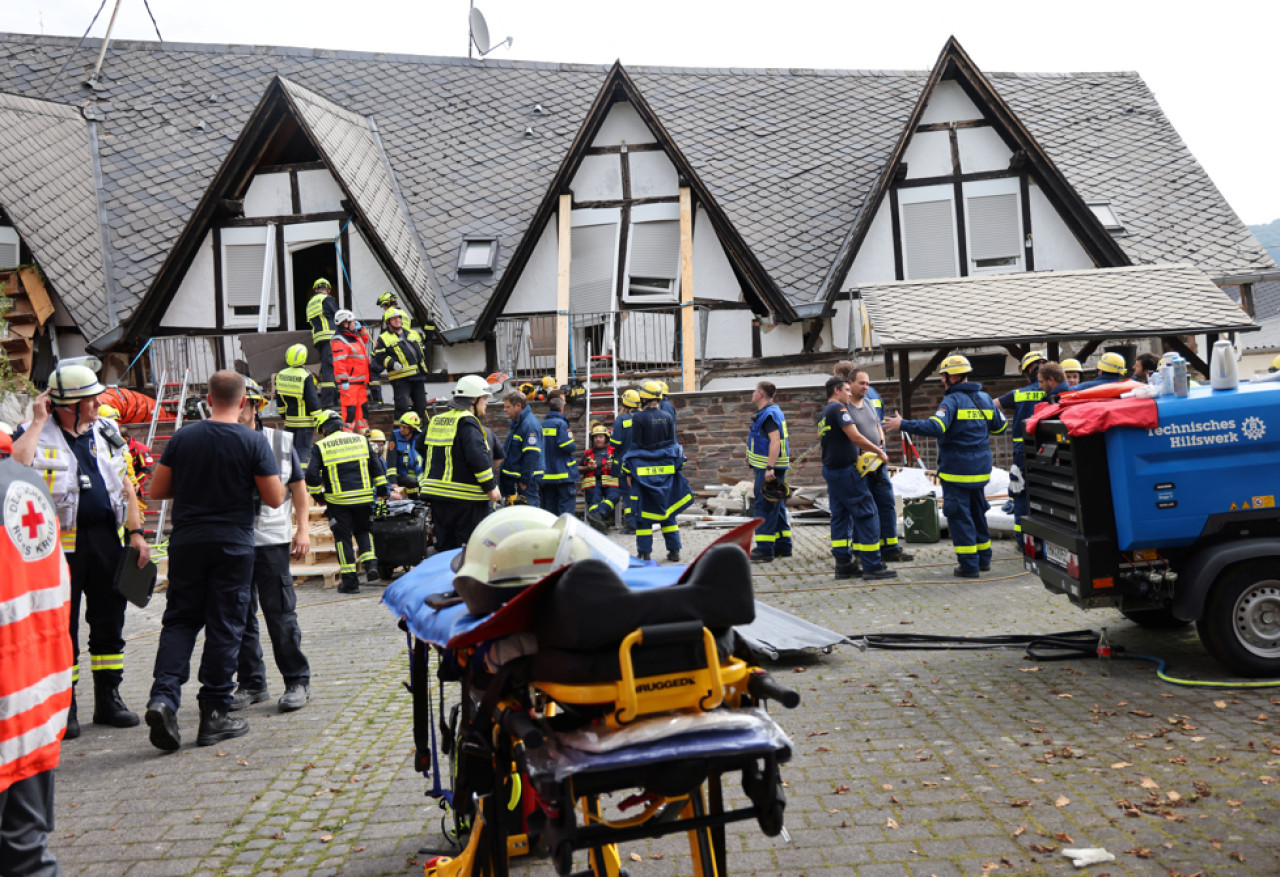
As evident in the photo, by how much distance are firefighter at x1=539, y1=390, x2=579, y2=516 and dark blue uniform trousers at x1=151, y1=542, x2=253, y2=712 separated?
7.63 metres

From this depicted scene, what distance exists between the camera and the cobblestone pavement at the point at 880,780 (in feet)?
13.1

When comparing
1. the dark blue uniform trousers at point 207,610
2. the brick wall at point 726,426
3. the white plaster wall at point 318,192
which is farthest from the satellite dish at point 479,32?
the dark blue uniform trousers at point 207,610

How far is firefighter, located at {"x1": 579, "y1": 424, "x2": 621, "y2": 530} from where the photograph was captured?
1546 cm

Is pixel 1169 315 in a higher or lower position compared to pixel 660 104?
lower

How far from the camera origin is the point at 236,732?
5906mm

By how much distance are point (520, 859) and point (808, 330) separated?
52.3 feet

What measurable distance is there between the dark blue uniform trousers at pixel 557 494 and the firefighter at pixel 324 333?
423 cm

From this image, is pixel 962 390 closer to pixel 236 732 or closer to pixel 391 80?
pixel 236 732

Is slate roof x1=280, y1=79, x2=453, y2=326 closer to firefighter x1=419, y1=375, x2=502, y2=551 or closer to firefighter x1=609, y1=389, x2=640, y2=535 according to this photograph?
firefighter x1=609, y1=389, x2=640, y2=535

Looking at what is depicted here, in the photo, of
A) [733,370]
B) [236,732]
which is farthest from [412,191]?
[236,732]

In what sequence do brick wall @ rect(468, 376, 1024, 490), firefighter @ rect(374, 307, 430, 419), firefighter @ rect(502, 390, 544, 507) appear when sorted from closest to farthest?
firefighter @ rect(502, 390, 544, 507) < firefighter @ rect(374, 307, 430, 419) < brick wall @ rect(468, 376, 1024, 490)

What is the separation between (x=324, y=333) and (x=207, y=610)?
37.7 feet

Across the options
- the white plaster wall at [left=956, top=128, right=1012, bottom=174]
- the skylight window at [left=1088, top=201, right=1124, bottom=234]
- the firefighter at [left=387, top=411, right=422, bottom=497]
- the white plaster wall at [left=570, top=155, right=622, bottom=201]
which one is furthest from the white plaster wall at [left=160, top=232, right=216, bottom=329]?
the skylight window at [left=1088, top=201, right=1124, bottom=234]

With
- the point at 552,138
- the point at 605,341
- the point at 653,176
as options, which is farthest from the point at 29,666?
the point at 552,138
